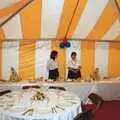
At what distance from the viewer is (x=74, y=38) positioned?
6.94 metres

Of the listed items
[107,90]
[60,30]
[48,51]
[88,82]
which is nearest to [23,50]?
[48,51]

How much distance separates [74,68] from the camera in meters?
6.84

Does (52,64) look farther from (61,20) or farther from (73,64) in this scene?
(61,20)

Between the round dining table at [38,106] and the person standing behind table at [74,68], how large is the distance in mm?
1905

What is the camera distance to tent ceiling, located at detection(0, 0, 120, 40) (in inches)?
183

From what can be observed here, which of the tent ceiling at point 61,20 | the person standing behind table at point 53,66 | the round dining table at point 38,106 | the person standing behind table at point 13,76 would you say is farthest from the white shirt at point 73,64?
the round dining table at point 38,106

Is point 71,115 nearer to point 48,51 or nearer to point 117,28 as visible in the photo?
point 117,28

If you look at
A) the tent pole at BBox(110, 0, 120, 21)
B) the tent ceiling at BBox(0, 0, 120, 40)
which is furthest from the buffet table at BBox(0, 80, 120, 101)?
the tent pole at BBox(110, 0, 120, 21)

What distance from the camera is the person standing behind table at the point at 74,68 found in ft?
22.3

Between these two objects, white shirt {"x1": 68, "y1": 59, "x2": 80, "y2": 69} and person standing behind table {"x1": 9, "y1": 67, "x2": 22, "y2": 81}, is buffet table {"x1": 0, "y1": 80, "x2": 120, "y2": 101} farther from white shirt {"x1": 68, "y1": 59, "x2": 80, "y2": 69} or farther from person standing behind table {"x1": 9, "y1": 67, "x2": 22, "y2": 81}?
white shirt {"x1": 68, "y1": 59, "x2": 80, "y2": 69}

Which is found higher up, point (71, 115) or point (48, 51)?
point (48, 51)

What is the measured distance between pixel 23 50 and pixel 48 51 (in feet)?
1.99

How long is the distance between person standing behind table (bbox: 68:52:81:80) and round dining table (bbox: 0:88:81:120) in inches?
75.0

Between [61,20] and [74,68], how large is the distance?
1633 mm
